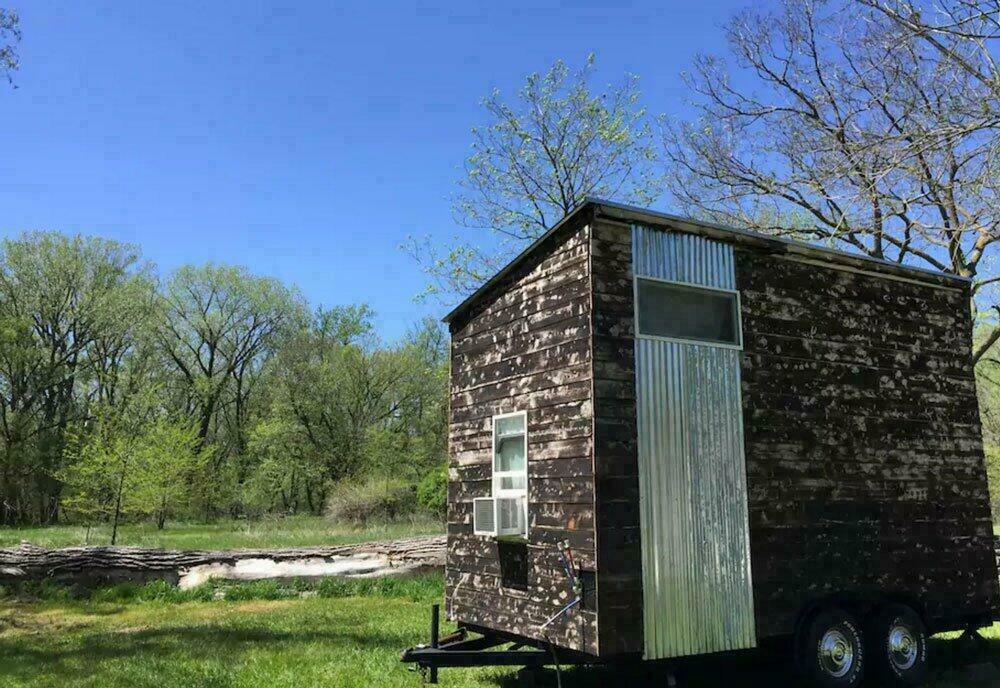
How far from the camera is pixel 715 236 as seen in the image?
7277mm

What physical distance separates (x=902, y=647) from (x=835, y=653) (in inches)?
39.6

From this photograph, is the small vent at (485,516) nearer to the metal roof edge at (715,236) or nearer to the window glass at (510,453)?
the window glass at (510,453)

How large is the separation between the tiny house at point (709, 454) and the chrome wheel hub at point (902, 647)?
0.08 ft

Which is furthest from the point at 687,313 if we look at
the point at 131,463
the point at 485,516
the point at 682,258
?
the point at 131,463

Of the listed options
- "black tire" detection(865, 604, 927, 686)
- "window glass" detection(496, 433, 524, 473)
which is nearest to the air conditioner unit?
"window glass" detection(496, 433, 524, 473)

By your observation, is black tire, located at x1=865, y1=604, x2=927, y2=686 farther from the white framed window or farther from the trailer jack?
the white framed window

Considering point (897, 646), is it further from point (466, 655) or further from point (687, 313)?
point (466, 655)

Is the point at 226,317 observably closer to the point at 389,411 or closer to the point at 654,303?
the point at 389,411

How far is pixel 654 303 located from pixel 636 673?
4.01m

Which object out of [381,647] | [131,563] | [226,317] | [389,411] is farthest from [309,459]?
[381,647]

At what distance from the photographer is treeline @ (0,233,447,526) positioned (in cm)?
3650

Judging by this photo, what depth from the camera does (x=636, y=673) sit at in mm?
7898

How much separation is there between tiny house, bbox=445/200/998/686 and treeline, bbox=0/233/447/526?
2718cm

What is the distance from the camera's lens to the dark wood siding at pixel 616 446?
6.01 meters
